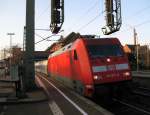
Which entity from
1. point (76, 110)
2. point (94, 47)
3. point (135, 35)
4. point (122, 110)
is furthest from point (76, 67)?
point (135, 35)

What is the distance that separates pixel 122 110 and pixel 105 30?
12950 millimetres

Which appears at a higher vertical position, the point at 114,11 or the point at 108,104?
the point at 114,11

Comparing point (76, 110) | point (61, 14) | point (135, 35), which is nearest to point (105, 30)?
point (61, 14)

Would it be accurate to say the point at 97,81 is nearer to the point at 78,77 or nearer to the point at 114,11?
the point at 78,77

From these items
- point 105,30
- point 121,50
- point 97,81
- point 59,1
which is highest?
point 59,1

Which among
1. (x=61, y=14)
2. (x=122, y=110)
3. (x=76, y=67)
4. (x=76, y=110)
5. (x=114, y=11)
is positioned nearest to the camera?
(x=76, y=110)

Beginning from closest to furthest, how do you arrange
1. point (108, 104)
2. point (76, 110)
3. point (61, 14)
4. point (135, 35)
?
1. point (76, 110)
2. point (108, 104)
3. point (61, 14)
4. point (135, 35)

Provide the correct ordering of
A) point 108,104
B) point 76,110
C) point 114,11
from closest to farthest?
point 76,110 → point 108,104 → point 114,11

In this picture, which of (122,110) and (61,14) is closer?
(122,110)

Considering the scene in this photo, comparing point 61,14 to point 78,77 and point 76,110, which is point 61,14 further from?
point 76,110

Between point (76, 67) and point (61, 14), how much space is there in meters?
11.6

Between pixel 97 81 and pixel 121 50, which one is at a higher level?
pixel 121 50

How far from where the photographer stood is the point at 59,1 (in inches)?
1197

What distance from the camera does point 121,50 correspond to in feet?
62.1
